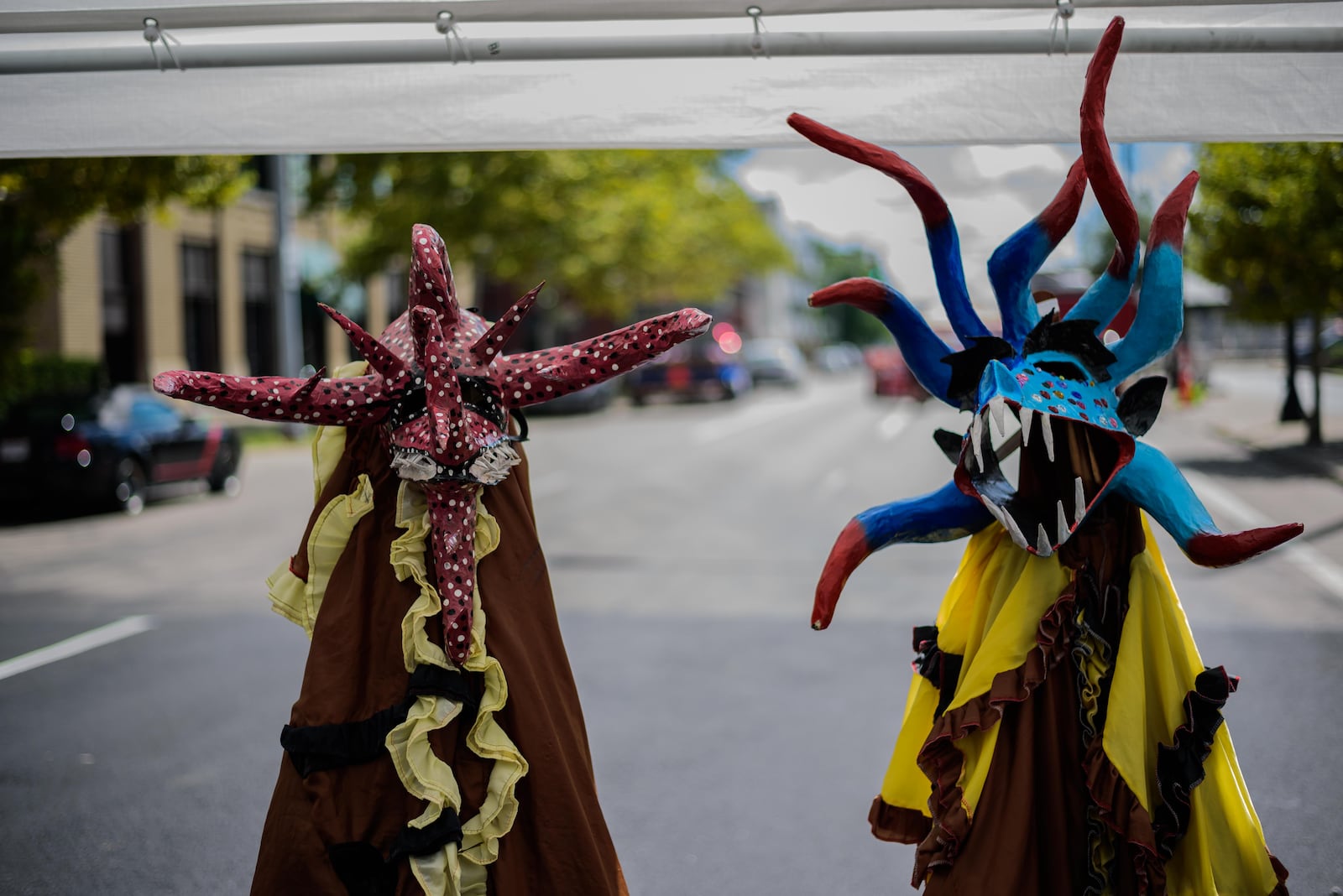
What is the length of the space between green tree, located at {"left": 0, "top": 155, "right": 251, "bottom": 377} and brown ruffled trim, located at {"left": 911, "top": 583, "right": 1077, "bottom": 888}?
10692 millimetres

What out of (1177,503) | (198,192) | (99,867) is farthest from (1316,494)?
(198,192)

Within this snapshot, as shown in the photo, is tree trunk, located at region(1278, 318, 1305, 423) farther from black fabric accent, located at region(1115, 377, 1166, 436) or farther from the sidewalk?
black fabric accent, located at region(1115, 377, 1166, 436)

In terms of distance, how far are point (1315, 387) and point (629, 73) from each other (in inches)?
547

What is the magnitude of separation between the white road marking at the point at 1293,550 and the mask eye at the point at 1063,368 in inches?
162

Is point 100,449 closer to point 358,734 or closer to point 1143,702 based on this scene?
point 358,734

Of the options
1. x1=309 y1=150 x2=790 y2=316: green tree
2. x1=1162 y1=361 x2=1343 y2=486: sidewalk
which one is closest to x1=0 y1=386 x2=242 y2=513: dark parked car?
x1=309 y1=150 x2=790 y2=316: green tree

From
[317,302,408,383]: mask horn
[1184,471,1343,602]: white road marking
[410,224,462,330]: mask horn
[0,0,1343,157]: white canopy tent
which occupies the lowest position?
[1184,471,1343,602]: white road marking

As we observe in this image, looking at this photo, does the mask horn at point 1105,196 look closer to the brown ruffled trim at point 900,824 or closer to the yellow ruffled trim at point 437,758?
the brown ruffled trim at point 900,824

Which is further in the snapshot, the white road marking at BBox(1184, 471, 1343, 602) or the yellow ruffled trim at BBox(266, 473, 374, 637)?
the white road marking at BBox(1184, 471, 1343, 602)

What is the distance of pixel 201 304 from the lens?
27.9m

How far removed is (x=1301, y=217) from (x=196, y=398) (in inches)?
527

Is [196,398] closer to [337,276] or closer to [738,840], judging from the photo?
[738,840]

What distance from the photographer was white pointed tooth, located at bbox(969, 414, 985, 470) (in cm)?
279

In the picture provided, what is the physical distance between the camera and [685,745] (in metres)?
5.50
